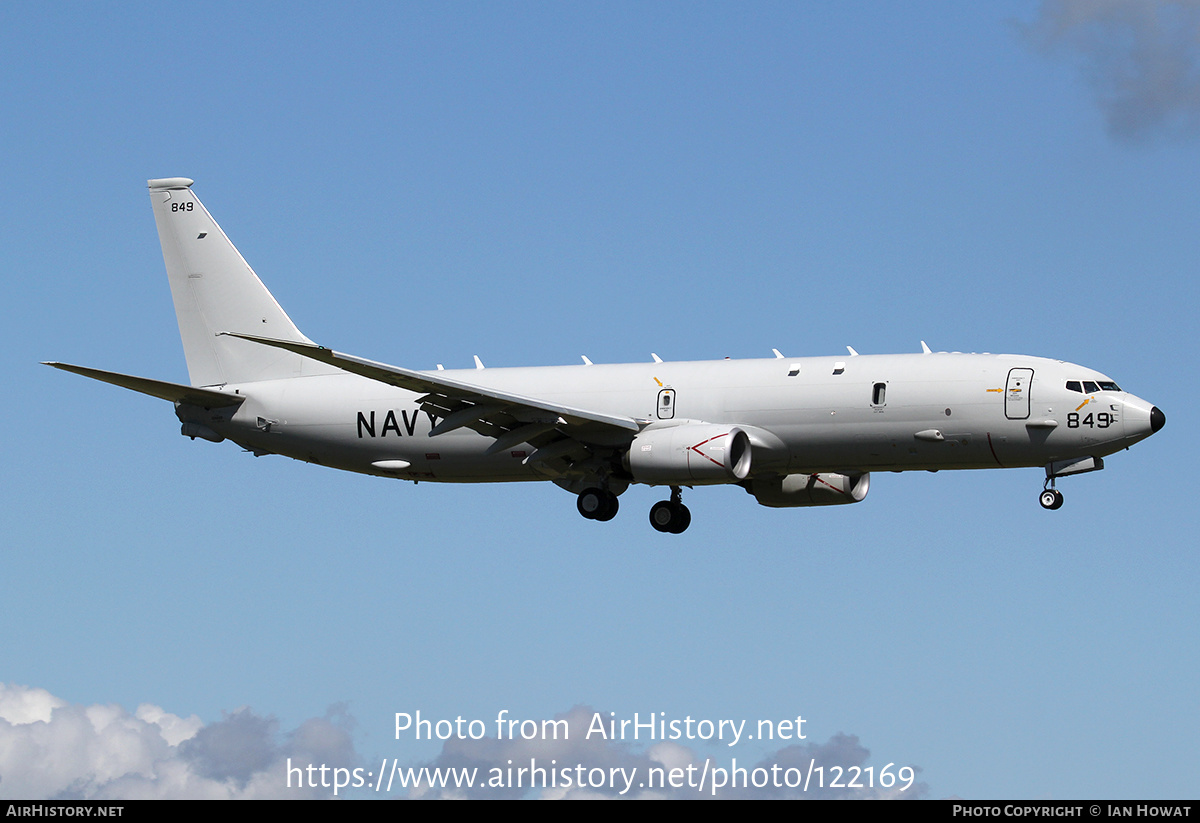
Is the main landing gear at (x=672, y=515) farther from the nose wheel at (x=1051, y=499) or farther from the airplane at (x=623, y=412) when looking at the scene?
the nose wheel at (x=1051, y=499)

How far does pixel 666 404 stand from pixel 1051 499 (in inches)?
454

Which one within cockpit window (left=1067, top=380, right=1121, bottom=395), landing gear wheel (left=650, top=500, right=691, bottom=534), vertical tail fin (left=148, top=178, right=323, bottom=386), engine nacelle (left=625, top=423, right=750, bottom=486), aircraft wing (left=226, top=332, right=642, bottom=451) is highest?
vertical tail fin (left=148, top=178, right=323, bottom=386)

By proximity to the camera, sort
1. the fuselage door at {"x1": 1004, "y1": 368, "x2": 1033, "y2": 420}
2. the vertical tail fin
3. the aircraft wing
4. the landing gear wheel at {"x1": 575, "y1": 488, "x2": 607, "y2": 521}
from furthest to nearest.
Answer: the vertical tail fin
the landing gear wheel at {"x1": 575, "y1": 488, "x2": 607, "y2": 521}
the aircraft wing
the fuselage door at {"x1": 1004, "y1": 368, "x2": 1033, "y2": 420}

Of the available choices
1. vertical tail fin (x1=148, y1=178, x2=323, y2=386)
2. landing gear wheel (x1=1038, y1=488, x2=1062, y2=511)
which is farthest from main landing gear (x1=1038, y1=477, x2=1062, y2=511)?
vertical tail fin (x1=148, y1=178, x2=323, y2=386)

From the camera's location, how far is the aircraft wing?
45594 mm

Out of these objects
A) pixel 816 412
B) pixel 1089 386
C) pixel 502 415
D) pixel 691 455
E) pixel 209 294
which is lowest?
pixel 691 455

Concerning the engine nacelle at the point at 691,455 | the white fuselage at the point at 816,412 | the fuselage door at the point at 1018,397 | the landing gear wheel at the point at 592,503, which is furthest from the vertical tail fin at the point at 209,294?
the fuselage door at the point at 1018,397

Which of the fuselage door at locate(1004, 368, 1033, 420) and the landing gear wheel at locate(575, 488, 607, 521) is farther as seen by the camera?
the landing gear wheel at locate(575, 488, 607, 521)

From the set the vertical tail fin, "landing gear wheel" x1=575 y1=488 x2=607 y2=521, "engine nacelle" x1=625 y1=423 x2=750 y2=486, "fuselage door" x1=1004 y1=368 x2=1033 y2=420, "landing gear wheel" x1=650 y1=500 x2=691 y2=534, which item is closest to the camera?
"fuselage door" x1=1004 y1=368 x2=1033 y2=420

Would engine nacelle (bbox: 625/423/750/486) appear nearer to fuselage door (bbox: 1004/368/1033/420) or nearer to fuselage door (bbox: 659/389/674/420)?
fuselage door (bbox: 659/389/674/420)

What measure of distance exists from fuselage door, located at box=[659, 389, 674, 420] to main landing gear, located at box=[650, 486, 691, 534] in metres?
3.98

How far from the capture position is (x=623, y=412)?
49250mm

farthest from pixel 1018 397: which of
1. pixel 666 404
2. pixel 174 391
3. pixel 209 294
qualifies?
pixel 209 294

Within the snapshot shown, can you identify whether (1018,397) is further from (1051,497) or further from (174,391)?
(174,391)
